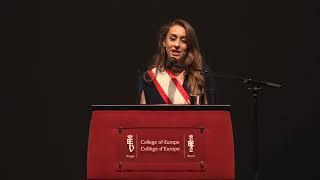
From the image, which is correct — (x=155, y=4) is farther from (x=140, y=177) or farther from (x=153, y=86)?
(x=140, y=177)

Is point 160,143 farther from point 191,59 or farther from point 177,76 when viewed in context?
point 191,59

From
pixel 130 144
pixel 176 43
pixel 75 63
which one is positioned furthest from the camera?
pixel 75 63

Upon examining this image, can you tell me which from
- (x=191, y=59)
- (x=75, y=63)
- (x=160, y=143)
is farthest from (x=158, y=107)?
(x=75, y=63)

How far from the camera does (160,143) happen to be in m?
1.71

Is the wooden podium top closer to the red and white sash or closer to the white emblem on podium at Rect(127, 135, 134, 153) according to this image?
the white emblem on podium at Rect(127, 135, 134, 153)

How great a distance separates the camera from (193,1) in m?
3.47

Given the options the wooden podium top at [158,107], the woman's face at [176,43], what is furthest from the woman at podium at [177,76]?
the wooden podium top at [158,107]

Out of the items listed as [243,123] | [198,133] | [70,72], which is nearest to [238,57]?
[243,123]

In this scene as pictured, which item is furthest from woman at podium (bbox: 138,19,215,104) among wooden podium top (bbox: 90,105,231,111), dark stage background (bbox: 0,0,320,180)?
dark stage background (bbox: 0,0,320,180)

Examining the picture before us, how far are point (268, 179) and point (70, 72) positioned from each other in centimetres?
141

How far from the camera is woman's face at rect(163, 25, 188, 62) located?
2.60m

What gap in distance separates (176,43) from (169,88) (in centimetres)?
27

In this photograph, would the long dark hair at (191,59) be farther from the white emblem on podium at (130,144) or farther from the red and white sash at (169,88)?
the white emblem on podium at (130,144)

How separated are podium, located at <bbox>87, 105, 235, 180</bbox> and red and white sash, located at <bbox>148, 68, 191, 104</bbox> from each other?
0.67m
